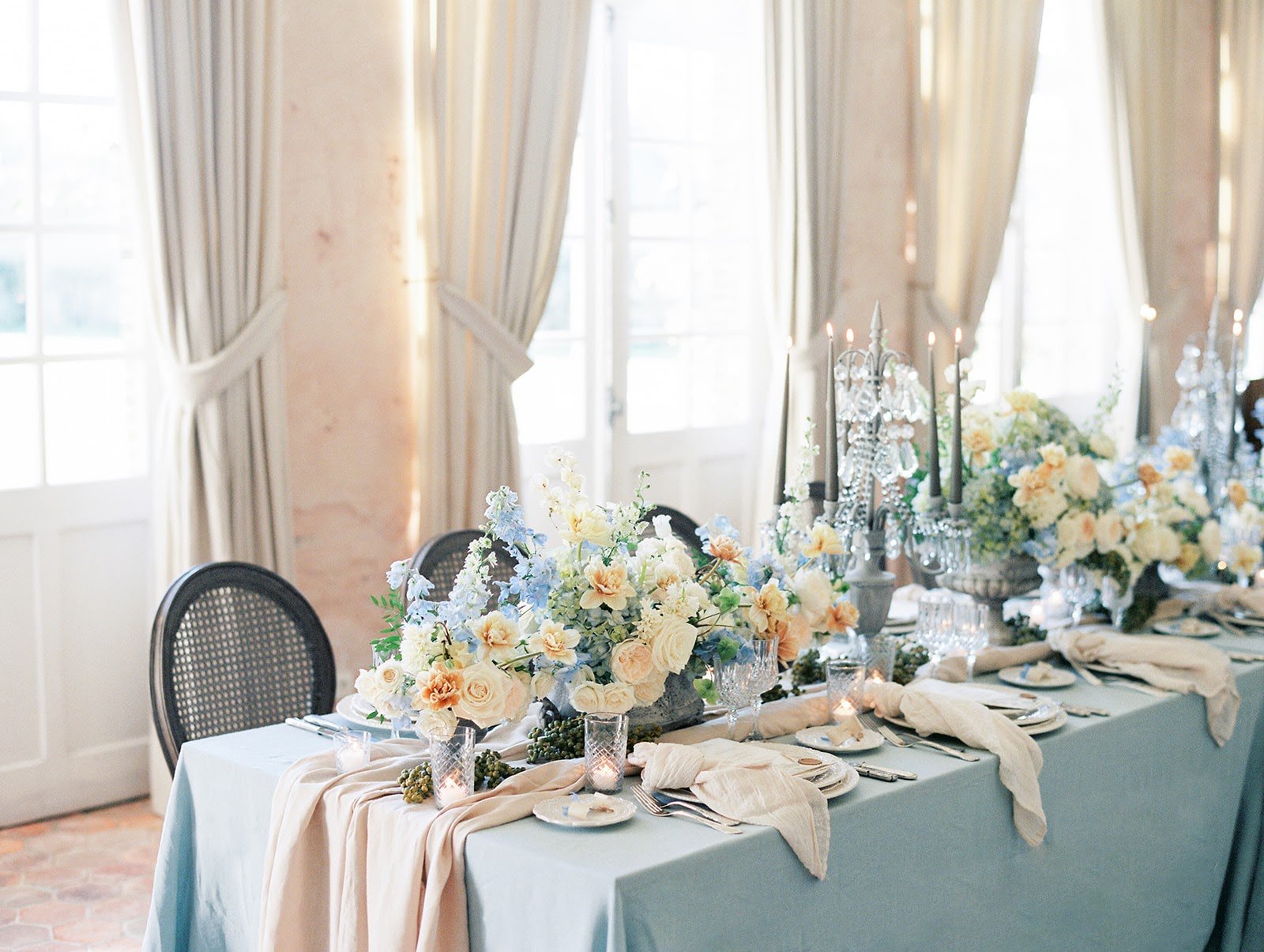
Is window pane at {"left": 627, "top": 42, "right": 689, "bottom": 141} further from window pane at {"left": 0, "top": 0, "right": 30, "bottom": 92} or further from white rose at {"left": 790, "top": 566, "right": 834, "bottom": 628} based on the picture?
white rose at {"left": 790, "top": 566, "right": 834, "bottom": 628}

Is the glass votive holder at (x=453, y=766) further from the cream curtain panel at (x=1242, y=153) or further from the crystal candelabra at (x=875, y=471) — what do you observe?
the cream curtain panel at (x=1242, y=153)

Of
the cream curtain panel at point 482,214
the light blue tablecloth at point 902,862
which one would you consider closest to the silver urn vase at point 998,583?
the light blue tablecloth at point 902,862

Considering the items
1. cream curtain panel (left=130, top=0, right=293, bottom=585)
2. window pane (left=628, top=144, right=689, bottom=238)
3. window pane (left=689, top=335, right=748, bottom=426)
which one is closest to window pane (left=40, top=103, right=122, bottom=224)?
cream curtain panel (left=130, top=0, right=293, bottom=585)

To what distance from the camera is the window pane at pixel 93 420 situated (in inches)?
162

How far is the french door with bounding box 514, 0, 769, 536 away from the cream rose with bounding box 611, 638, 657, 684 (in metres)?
2.97

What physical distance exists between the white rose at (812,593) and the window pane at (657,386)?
300cm

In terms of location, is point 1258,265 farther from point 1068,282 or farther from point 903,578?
point 903,578

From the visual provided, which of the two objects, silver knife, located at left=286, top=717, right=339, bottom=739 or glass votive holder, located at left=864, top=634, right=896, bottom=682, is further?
glass votive holder, located at left=864, top=634, right=896, bottom=682

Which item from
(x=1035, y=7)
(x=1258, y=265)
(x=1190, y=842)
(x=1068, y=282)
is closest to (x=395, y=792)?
(x=1190, y=842)

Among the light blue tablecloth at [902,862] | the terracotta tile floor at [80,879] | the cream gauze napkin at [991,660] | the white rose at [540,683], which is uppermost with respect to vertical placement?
the white rose at [540,683]

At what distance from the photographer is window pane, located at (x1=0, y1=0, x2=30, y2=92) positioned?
156 inches

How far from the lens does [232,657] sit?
2764mm

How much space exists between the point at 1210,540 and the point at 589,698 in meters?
1.94

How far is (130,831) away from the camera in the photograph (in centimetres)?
403
